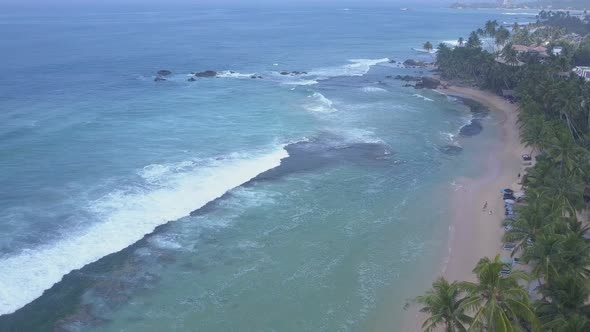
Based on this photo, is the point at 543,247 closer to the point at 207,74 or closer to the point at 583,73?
the point at 583,73

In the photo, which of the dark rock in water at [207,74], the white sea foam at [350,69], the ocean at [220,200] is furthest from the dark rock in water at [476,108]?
the dark rock in water at [207,74]

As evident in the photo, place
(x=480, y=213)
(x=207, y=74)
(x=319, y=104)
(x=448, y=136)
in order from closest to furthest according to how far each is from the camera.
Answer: (x=480, y=213) → (x=448, y=136) → (x=319, y=104) → (x=207, y=74)

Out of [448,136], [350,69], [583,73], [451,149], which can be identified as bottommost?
[451,149]

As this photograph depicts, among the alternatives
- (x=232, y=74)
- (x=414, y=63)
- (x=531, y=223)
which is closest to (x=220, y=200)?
(x=531, y=223)

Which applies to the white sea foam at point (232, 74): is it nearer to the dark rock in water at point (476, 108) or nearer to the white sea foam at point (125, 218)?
the dark rock in water at point (476, 108)

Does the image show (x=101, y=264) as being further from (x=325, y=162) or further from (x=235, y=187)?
(x=325, y=162)

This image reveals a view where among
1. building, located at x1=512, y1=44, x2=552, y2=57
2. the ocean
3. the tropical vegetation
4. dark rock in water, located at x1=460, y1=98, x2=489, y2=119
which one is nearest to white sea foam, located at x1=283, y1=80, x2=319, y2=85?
the ocean

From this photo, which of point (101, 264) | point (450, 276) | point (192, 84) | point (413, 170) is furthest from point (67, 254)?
point (192, 84)

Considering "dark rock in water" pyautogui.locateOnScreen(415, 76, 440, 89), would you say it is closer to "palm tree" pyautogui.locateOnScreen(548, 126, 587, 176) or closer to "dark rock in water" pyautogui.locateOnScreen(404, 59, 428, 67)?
"dark rock in water" pyautogui.locateOnScreen(404, 59, 428, 67)
